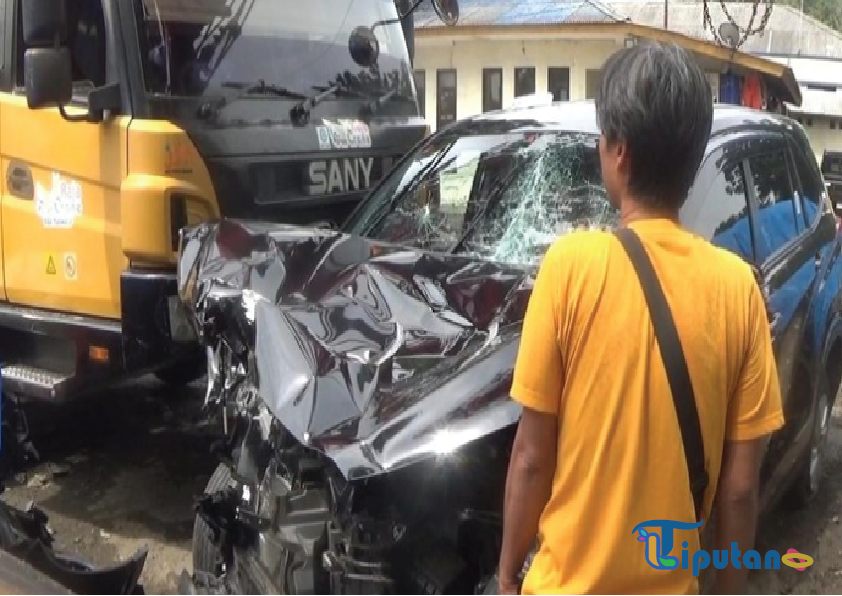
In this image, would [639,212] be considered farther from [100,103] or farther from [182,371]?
[182,371]

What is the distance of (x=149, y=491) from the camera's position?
15.9 ft

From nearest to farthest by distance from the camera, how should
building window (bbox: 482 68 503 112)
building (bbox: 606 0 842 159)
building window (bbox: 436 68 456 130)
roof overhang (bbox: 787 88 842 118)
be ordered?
building window (bbox: 482 68 503 112) → building window (bbox: 436 68 456 130) → roof overhang (bbox: 787 88 842 118) → building (bbox: 606 0 842 159)

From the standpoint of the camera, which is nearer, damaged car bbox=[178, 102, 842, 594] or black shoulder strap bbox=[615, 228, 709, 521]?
black shoulder strap bbox=[615, 228, 709, 521]

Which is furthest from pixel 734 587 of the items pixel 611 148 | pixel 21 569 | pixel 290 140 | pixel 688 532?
pixel 290 140

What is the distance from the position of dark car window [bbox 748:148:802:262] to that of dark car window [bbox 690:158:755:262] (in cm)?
13

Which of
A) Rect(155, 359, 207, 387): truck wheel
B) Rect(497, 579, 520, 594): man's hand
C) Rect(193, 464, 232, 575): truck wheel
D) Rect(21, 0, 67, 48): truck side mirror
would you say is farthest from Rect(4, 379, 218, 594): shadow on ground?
Rect(497, 579, 520, 594): man's hand

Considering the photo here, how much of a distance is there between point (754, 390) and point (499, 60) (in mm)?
16341

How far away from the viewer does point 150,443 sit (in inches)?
218

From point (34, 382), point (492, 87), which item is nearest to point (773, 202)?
point (34, 382)

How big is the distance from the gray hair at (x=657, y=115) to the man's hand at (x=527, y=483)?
459mm

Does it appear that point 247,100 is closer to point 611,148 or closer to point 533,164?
point 533,164

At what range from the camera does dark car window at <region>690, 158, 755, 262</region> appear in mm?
3232

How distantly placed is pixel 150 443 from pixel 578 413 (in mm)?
4377

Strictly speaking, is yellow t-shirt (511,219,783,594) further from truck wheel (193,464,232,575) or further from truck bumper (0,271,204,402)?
truck bumper (0,271,204,402)
